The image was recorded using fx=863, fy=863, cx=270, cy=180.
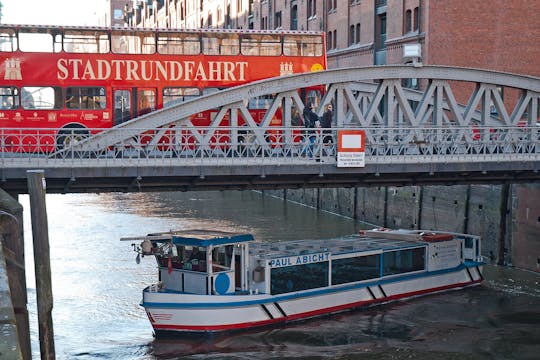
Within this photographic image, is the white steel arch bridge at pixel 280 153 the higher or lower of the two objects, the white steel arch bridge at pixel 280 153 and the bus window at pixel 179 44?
the lower

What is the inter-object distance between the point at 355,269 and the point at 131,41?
10.8 metres

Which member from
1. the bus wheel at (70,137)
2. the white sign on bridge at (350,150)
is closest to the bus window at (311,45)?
the bus wheel at (70,137)

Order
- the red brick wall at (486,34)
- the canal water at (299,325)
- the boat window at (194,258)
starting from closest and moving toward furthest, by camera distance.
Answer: the canal water at (299,325) → the boat window at (194,258) → the red brick wall at (486,34)

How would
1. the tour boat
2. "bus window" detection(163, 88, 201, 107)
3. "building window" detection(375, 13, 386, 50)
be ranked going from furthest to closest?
"building window" detection(375, 13, 386, 50) → "bus window" detection(163, 88, 201, 107) → the tour boat

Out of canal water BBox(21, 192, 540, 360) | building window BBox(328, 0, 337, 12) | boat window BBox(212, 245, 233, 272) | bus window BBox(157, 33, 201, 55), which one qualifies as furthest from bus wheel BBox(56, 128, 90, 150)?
building window BBox(328, 0, 337, 12)

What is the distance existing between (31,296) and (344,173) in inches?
426

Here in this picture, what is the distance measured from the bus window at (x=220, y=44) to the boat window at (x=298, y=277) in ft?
30.4

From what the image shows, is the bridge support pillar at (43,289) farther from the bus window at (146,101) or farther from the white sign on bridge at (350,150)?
the bus window at (146,101)

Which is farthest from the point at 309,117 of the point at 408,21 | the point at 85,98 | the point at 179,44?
the point at 408,21

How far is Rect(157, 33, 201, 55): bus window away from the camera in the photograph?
96.5ft

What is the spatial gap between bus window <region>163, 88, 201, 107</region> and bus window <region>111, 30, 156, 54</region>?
1.55 meters

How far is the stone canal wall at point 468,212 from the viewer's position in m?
30.2

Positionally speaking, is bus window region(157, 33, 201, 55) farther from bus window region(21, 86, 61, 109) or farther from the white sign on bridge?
the white sign on bridge

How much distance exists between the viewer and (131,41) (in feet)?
95.5
